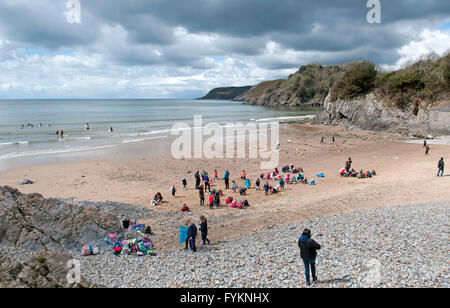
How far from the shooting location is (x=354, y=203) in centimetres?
1419

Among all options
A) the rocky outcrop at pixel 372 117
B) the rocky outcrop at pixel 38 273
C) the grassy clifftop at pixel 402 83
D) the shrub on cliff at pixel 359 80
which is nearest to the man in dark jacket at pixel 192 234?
the rocky outcrop at pixel 38 273

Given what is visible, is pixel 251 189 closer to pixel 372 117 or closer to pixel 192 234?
pixel 192 234

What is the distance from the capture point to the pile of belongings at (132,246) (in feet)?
31.8

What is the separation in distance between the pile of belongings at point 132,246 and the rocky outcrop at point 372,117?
39313 millimetres

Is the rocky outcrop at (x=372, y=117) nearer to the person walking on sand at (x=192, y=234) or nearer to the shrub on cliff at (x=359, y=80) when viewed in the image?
the shrub on cliff at (x=359, y=80)

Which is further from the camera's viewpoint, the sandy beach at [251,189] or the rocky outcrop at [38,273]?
the sandy beach at [251,189]

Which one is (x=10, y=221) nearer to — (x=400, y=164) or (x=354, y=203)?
(x=354, y=203)

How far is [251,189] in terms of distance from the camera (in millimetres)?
18578

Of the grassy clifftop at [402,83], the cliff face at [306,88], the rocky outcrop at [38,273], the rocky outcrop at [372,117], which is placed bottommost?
the rocky outcrop at [38,273]

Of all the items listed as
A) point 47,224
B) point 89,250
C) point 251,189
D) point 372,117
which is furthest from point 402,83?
point 47,224

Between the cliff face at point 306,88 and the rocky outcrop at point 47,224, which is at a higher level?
the cliff face at point 306,88

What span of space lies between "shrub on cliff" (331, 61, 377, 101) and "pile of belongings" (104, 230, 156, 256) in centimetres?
5201
